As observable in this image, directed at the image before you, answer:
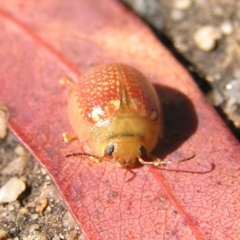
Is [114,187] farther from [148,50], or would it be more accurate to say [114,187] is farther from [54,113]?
[148,50]

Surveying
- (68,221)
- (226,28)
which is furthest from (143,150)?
(226,28)

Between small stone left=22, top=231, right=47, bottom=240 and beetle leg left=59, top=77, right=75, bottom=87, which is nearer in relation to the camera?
small stone left=22, top=231, right=47, bottom=240

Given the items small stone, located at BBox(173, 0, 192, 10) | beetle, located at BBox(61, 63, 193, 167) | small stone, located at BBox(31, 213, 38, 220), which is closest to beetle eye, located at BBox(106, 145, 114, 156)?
beetle, located at BBox(61, 63, 193, 167)

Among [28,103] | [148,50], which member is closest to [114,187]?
[28,103]

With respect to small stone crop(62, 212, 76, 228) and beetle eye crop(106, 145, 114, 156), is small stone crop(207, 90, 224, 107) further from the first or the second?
small stone crop(62, 212, 76, 228)

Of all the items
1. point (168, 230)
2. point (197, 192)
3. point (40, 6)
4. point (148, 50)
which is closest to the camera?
point (168, 230)

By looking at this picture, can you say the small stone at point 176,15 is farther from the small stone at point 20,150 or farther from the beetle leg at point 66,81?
the small stone at point 20,150

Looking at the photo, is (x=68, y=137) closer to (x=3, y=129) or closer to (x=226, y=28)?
(x=3, y=129)

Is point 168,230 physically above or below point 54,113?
above
